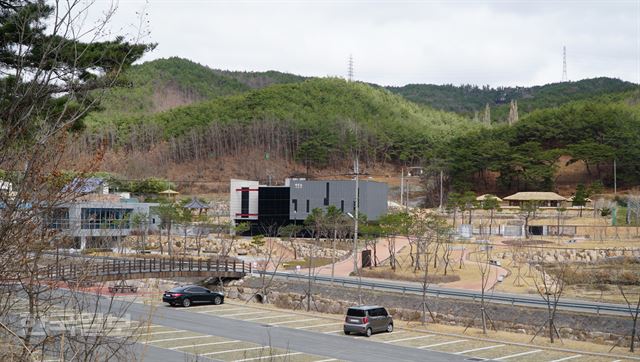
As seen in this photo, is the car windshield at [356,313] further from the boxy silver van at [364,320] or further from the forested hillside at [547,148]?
the forested hillside at [547,148]

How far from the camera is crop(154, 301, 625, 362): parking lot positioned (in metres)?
21.7

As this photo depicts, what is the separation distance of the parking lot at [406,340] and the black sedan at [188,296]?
496mm

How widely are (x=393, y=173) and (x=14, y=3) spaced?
113 m

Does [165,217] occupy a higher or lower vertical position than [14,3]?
lower

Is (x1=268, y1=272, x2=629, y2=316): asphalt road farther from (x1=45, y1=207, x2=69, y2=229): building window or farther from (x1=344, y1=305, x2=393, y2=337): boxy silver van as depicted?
(x1=45, y1=207, x2=69, y2=229): building window

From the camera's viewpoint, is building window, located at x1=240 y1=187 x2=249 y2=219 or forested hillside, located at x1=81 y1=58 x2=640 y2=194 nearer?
building window, located at x1=240 y1=187 x2=249 y2=219

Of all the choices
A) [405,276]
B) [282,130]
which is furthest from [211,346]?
[282,130]

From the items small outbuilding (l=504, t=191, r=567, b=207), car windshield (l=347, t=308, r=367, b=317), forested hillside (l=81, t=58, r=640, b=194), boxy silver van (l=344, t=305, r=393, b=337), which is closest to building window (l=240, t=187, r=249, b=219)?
forested hillside (l=81, t=58, r=640, b=194)

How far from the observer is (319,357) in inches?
818

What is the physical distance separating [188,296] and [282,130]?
322 ft

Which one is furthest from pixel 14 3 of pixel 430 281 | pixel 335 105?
pixel 335 105

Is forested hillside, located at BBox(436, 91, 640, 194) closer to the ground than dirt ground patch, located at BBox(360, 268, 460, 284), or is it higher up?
higher up

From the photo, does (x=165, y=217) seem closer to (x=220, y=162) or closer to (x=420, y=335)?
(x=420, y=335)

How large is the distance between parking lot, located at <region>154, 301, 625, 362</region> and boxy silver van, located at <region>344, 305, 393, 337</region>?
268 mm
